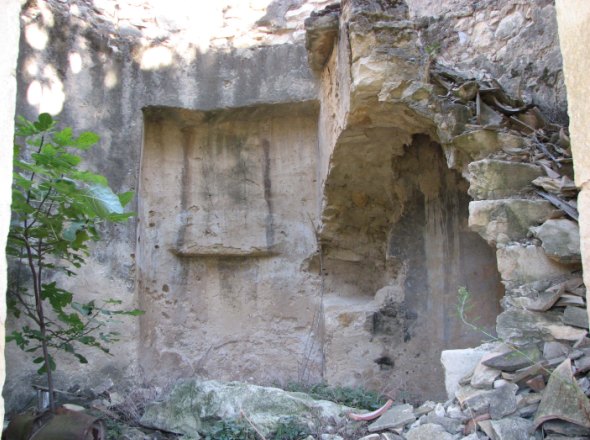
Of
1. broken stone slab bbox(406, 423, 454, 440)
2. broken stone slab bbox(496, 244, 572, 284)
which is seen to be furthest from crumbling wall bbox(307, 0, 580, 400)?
broken stone slab bbox(406, 423, 454, 440)

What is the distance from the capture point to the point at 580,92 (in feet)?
4.93

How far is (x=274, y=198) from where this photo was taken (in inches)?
239

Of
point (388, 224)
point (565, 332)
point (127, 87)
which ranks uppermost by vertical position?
point (127, 87)

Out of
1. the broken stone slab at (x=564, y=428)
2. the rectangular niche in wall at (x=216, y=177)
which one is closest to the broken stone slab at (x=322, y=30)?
the rectangular niche in wall at (x=216, y=177)

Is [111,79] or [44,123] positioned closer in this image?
[44,123]

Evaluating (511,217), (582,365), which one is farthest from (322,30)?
(582,365)

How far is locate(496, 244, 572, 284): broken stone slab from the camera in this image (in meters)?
3.09

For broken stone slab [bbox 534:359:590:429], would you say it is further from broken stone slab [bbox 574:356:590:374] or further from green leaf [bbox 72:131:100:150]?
green leaf [bbox 72:131:100:150]

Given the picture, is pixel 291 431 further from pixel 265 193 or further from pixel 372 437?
pixel 265 193

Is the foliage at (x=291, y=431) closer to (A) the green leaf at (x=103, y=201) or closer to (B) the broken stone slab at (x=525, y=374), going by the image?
(B) the broken stone slab at (x=525, y=374)

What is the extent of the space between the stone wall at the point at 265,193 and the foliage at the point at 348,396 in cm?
34

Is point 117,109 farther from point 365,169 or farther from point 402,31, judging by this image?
point 402,31

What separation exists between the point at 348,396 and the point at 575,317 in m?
2.12

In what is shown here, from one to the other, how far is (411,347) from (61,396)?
284 cm
